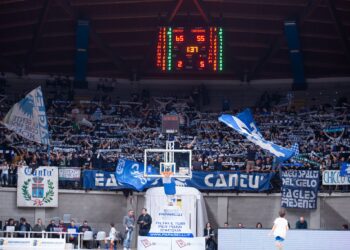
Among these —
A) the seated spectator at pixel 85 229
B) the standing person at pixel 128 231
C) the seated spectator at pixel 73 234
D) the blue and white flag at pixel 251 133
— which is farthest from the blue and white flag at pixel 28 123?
the blue and white flag at pixel 251 133

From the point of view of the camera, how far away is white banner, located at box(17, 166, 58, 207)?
40344 mm

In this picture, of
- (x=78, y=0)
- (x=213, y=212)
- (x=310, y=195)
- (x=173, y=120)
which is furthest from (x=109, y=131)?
(x=310, y=195)

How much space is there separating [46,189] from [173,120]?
11.0 m

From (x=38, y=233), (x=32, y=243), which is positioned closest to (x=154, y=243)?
(x=32, y=243)

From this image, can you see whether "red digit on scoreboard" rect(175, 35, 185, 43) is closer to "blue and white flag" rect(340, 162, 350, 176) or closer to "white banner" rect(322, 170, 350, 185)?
"white banner" rect(322, 170, 350, 185)

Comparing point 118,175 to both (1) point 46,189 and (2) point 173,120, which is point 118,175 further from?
(2) point 173,120

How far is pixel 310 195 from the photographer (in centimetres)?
3894

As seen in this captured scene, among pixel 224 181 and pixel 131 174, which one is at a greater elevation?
pixel 131 174

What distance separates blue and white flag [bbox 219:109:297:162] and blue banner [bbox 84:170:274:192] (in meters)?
2.00

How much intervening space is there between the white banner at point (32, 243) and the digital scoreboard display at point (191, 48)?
1079 cm

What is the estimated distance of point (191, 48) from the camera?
42406 mm

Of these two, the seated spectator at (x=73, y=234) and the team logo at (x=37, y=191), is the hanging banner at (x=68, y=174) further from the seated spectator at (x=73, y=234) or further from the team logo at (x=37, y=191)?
the seated spectator at (x=73, y=234)

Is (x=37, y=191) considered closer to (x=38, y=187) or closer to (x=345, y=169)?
(x=38, y=187)

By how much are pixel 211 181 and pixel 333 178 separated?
519cm
